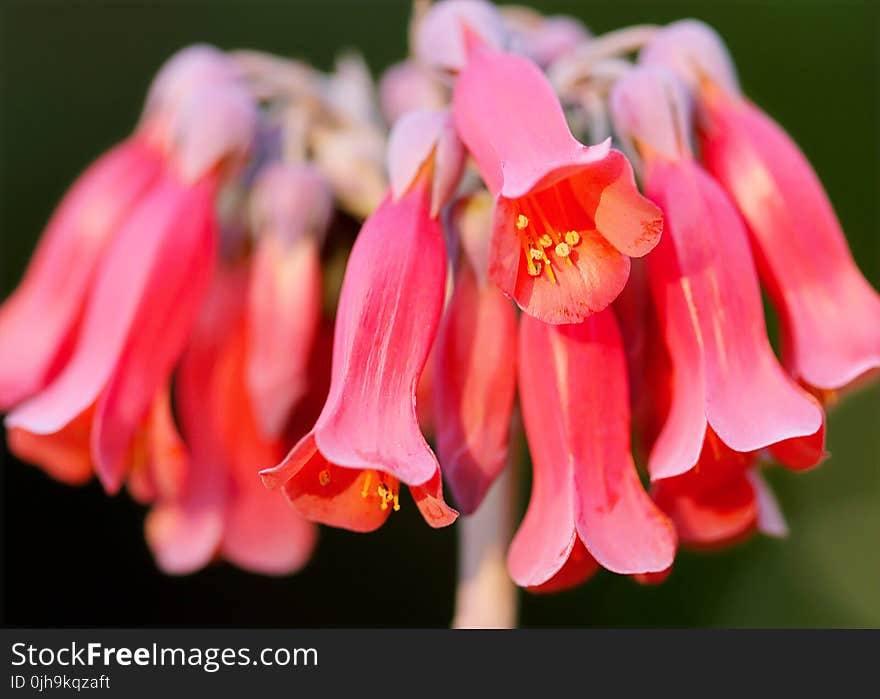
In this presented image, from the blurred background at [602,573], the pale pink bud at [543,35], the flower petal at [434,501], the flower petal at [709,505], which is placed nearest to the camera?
the flower petal at [434,501]

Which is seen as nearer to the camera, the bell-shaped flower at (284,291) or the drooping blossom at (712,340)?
the drooping blossom at (712,340)

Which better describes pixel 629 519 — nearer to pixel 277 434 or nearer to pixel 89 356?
pixel 277 434

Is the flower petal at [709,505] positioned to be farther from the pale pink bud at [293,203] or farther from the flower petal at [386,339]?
the pale pink bud at [293,203]

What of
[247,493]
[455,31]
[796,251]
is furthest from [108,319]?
[796,251]

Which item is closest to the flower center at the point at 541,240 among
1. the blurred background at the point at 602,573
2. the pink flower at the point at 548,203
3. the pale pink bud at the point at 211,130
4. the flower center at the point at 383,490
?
the pink flower at the point at 548,203

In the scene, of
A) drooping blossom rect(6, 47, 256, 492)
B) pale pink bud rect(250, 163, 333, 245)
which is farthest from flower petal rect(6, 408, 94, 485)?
pale pink bud rect(250, 163, 333, 245)

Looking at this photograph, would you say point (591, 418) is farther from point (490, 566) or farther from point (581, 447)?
point (490, 566)

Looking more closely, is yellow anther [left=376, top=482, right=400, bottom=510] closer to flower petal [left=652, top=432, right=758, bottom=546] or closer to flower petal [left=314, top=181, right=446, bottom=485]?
flower petal [left=314, top=181, right=446, bottom=485]
